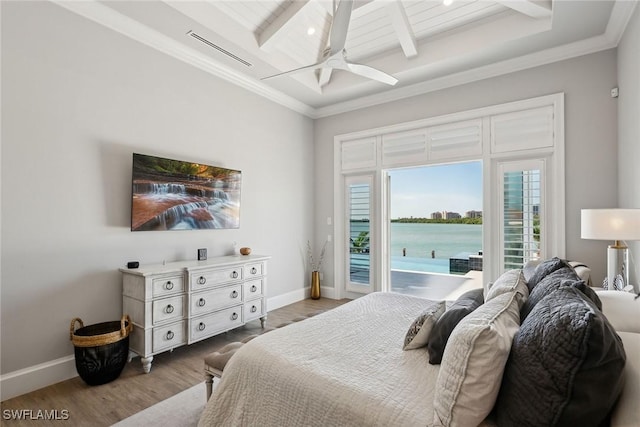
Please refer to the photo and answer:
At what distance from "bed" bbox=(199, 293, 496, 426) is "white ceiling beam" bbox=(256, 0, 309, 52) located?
313 cm

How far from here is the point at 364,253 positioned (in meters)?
5.16

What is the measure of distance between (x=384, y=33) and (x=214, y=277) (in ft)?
11.6

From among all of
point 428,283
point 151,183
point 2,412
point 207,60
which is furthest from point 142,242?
point 428,283


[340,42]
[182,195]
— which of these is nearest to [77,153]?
[182,195]

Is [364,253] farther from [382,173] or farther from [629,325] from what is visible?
[629,325]

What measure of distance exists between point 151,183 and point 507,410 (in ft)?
10.8

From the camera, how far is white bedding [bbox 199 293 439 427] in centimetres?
124

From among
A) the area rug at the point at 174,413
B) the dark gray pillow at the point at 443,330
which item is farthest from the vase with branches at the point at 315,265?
the dark gray pillow at the point at 443,330

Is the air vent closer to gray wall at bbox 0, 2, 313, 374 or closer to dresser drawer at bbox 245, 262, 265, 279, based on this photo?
gray wall at bbox 0, 2, 313, 374

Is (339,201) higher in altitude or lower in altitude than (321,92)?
lower

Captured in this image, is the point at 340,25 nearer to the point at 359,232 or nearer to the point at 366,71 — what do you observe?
the point at 366,71

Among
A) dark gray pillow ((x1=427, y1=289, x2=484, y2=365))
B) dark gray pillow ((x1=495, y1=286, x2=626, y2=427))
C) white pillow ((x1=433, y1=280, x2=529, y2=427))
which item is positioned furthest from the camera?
dark gray pillow ((x1=427, y1=289, x2=484, y2=365))

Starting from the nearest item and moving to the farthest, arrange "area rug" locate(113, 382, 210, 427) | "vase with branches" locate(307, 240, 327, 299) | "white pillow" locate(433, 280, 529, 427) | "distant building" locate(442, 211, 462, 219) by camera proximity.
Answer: "white pillow" locate(433, 280, 529, 427) < "area rug" locate(113, 382, 210, 427) < "vase with branches" locate(307, 240, 327, 299) < "distant building" locate(442, 211, 462, 219)

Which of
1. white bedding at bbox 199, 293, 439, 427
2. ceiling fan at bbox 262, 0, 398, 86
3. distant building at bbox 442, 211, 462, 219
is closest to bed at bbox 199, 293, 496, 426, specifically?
white bedding at bbox 199, 293, 439, 427
